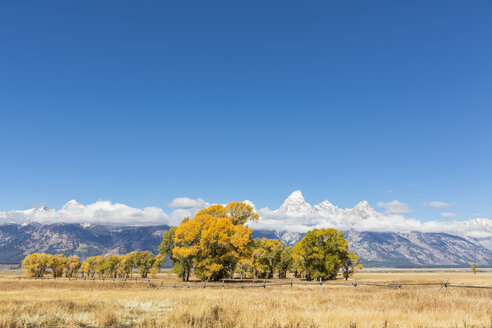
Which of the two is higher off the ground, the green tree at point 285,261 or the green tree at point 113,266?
the green tree at point 285,261

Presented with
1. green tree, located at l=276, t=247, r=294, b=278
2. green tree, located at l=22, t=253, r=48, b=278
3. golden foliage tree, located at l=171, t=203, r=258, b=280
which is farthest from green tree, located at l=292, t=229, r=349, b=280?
green tree, located at l=22, t=253, r=48, b=278

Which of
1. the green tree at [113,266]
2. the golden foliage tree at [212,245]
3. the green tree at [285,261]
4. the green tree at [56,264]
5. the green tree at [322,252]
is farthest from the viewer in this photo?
the green tree at [113,266]

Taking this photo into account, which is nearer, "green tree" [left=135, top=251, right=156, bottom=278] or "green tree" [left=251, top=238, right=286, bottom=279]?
"green tree" [left=251, top=238, right=286, bottom=279]

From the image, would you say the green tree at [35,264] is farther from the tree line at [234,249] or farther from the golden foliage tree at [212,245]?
the golden foliage tree at [212,245]

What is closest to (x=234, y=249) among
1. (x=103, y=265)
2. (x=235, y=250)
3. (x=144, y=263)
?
(x=235, y=250)

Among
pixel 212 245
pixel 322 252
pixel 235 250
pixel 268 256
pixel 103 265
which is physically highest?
pixel 212 245

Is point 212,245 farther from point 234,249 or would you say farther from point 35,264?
point 35,264

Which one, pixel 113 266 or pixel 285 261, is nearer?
pixel 285 261

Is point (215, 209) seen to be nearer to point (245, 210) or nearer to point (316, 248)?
point (245, 210)

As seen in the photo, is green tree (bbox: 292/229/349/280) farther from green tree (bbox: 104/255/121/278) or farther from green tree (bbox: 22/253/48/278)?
green tree (bbox: 22/253/48/278)

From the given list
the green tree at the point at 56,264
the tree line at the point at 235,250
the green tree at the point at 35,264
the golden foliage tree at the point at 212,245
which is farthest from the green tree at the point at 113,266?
the golden foliage tree at the point at 212,245

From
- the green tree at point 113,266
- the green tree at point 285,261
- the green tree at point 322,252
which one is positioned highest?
the green tree at point 322,252

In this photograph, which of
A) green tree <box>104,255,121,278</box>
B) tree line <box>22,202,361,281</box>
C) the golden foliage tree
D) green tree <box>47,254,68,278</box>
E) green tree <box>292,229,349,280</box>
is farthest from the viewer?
green tree <box>104,255,121,278</box>

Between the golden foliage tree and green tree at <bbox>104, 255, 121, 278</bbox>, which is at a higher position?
the golden foliage tree
